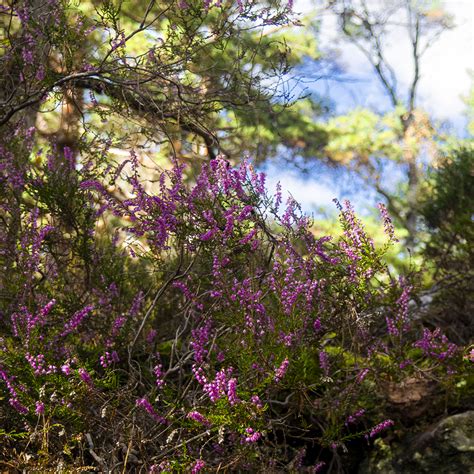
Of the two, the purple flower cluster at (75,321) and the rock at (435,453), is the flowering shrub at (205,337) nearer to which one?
the purple flower cluster at (75,321)

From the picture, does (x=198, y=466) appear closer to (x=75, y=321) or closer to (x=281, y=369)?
(x=281, y=369)

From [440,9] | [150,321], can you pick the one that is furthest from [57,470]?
[440,9]

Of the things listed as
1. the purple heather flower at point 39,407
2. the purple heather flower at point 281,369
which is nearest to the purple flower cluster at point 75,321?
the purple heather flower at point 39,407

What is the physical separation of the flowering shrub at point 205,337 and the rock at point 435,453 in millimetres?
249

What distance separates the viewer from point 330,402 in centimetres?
412

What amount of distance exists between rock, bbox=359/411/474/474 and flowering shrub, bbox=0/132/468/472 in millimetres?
249

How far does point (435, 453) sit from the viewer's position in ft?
13.8

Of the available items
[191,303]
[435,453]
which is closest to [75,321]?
[191,303]

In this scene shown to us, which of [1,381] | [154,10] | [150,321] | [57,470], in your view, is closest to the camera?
[57,470]

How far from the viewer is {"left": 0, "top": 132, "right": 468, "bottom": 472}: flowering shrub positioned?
130 inches

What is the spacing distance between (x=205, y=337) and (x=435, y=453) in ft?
5.92

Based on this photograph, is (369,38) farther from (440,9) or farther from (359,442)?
(359,442)

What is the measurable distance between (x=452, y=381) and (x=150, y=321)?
2.37 m

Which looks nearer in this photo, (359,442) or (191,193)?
(191,193)
